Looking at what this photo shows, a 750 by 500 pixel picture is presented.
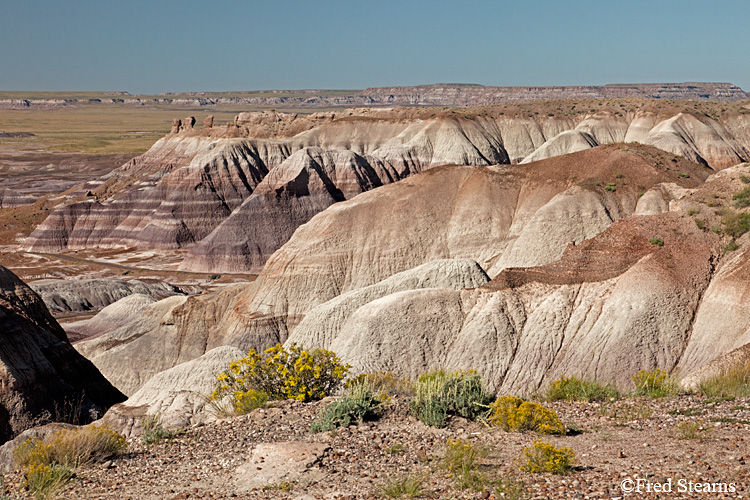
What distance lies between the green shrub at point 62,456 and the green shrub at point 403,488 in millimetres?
4314

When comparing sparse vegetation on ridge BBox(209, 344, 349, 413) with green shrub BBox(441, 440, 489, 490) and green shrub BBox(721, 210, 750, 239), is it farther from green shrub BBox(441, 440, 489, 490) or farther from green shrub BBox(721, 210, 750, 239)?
green shrub BBox(721, 210, 750, 239)

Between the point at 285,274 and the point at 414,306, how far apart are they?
14542mm

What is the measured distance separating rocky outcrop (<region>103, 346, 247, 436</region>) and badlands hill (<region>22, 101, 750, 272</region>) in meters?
39.7

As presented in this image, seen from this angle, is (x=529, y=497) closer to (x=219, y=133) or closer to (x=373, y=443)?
(x=373, y=443)

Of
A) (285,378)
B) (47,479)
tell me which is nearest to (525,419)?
(285,378)

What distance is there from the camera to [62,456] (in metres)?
9.86

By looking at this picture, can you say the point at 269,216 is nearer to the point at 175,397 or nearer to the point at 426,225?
the point at 426,225

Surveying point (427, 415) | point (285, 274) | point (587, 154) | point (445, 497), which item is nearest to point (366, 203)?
point (285, 274)

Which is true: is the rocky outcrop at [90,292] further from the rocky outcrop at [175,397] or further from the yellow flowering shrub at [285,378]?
the yellow flowering shrub at [285,378]

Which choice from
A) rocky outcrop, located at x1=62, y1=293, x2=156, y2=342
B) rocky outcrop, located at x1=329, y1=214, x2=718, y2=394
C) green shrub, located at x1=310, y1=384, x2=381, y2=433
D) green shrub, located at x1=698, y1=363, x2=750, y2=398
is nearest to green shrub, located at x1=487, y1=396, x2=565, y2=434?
green shrub, located at x1=310, y1=384, x2=381, y2=433

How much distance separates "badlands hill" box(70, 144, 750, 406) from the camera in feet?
72.4

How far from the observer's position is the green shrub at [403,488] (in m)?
8.00

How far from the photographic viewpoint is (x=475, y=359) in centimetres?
2241

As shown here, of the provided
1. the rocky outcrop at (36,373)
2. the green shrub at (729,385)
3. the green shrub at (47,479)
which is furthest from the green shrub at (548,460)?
the rocky outcrop at (36,373)
